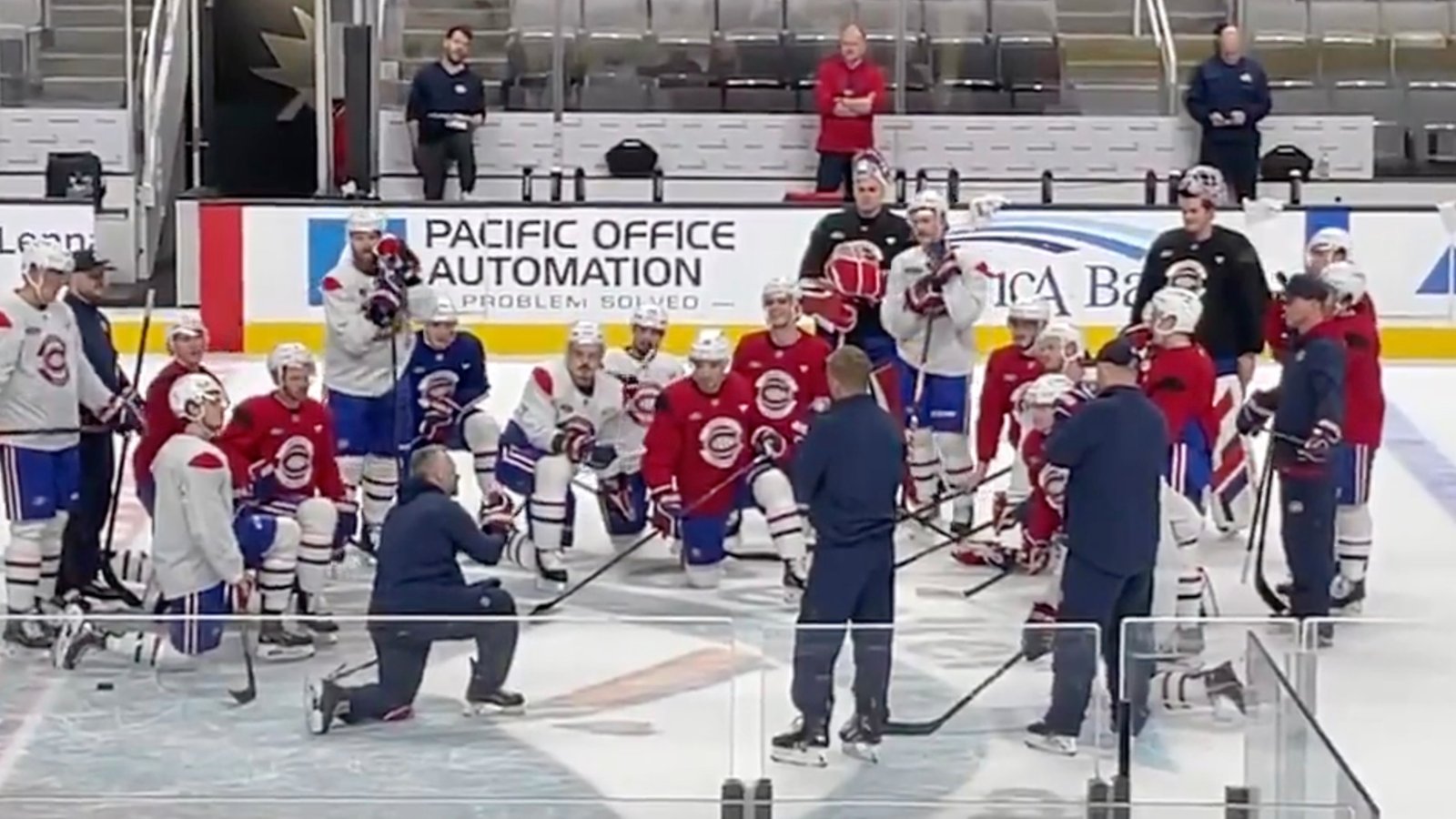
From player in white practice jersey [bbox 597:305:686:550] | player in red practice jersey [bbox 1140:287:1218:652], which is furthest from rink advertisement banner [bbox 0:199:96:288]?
player in red practice jersey [bbox 1140:287:1218:652]

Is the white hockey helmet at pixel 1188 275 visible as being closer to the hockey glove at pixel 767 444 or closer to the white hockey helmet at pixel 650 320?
the hockey glove at pixel 767 444

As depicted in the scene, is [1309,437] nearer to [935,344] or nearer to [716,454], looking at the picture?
[716,454]

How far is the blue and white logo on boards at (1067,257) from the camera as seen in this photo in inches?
512

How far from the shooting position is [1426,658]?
20.8 ft

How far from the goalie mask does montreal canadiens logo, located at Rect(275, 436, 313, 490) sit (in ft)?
1.16

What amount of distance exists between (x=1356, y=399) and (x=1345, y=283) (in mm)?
326

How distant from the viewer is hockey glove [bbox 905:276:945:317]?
360 inches

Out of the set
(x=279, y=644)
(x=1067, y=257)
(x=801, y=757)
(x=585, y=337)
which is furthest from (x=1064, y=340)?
(x=1067, y=257)

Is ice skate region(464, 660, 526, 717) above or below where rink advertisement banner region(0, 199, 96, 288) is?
below

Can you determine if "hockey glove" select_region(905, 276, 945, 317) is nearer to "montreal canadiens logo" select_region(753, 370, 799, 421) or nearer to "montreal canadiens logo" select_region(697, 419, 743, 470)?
"montreal canadiens logo" select_region(753, 370, 799, 421)

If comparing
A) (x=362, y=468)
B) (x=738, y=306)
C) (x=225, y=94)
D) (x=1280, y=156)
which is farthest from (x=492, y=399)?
(x=225, y=94)

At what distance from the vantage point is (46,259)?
7773 mm

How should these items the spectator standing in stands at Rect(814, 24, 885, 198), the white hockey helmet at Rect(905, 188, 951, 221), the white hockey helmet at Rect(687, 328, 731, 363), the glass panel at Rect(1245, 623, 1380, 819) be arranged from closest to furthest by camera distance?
the glass panel at Rect(1245, 623, 1380, 819) < the white hockey helmet at Rect(687, 328, 731, 363) < the white hockey helmet at Rect(905, 188, 951, 221) < the spectator standing in stands at Rect(814, 24, 885, 198)

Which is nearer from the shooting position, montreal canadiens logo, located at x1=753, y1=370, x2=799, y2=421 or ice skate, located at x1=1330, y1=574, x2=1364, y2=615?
ice skate, located at x1=1330, y1=574, x2=1364, y2=615
